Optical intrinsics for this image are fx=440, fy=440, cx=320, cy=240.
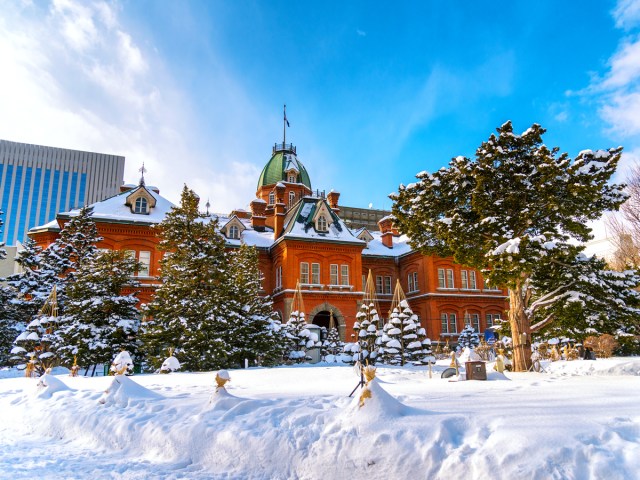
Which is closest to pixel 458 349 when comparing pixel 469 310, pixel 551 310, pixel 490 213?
pixel 469 310

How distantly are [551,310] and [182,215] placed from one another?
49.8 feet

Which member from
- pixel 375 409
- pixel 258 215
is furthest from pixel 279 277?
pixel 375 409

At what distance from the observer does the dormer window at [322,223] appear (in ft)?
112

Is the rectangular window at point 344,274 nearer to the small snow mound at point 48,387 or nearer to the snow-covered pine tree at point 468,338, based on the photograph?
the snow-covered pine tree at point 468,338

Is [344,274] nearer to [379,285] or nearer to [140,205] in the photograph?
[379,285]

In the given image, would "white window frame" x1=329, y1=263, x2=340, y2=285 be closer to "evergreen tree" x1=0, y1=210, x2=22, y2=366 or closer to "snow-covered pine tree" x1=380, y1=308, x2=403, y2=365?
"snow-covered pine tree" x1=380, y1=308, x2=403, y2=365

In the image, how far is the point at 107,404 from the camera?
8.78 meters

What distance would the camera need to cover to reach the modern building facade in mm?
88688

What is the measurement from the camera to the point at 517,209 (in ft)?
43.9

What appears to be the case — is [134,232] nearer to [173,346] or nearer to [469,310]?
[173,346]

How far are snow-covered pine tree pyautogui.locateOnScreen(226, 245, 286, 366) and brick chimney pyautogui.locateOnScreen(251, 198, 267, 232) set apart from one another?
16.1 metres

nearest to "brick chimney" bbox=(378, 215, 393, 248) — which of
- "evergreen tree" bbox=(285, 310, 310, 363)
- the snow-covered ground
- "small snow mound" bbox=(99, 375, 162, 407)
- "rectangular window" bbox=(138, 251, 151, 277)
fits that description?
"evergreen tree" bbox=(285, 310, 310, 363)

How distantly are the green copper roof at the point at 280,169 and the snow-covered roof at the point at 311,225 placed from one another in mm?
12747

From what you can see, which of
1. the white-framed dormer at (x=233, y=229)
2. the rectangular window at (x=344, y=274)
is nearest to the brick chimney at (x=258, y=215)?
the white-framed dormer at (x=233, y=229)
